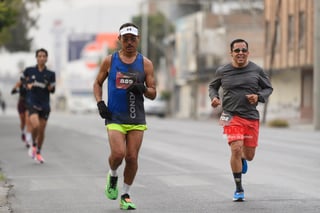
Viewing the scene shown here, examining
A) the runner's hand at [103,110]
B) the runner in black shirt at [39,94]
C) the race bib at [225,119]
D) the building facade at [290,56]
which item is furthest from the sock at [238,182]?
the building facade at [290,56]

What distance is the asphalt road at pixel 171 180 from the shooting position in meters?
10.1

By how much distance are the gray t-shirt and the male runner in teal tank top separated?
1306 mm

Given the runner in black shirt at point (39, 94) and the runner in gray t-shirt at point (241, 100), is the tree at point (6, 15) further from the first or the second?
the runner in gray t-shirt at point (241, 100)

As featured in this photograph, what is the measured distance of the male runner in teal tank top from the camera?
9633 mm

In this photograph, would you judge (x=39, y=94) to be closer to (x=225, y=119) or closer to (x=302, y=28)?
(x=225, y=119)

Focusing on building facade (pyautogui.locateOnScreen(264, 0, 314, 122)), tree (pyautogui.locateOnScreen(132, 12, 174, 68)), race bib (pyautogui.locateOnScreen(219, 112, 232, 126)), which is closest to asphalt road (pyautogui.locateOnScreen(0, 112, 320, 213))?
race bib (pyautogui.locateOnScreen(219, 112, 232, 126))

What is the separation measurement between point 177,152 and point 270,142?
206 inches

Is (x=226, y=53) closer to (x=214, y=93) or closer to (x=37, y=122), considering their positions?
(x=37, y=122)

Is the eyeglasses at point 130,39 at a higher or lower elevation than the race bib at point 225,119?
higher

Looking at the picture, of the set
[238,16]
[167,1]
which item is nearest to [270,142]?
[238,16]

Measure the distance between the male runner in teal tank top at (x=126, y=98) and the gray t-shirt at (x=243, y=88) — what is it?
51.4 inches

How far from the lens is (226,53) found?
2771 inches

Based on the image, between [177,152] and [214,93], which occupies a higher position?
[214,93]

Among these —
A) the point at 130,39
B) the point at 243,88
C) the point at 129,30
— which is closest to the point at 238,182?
the point at 243,88
